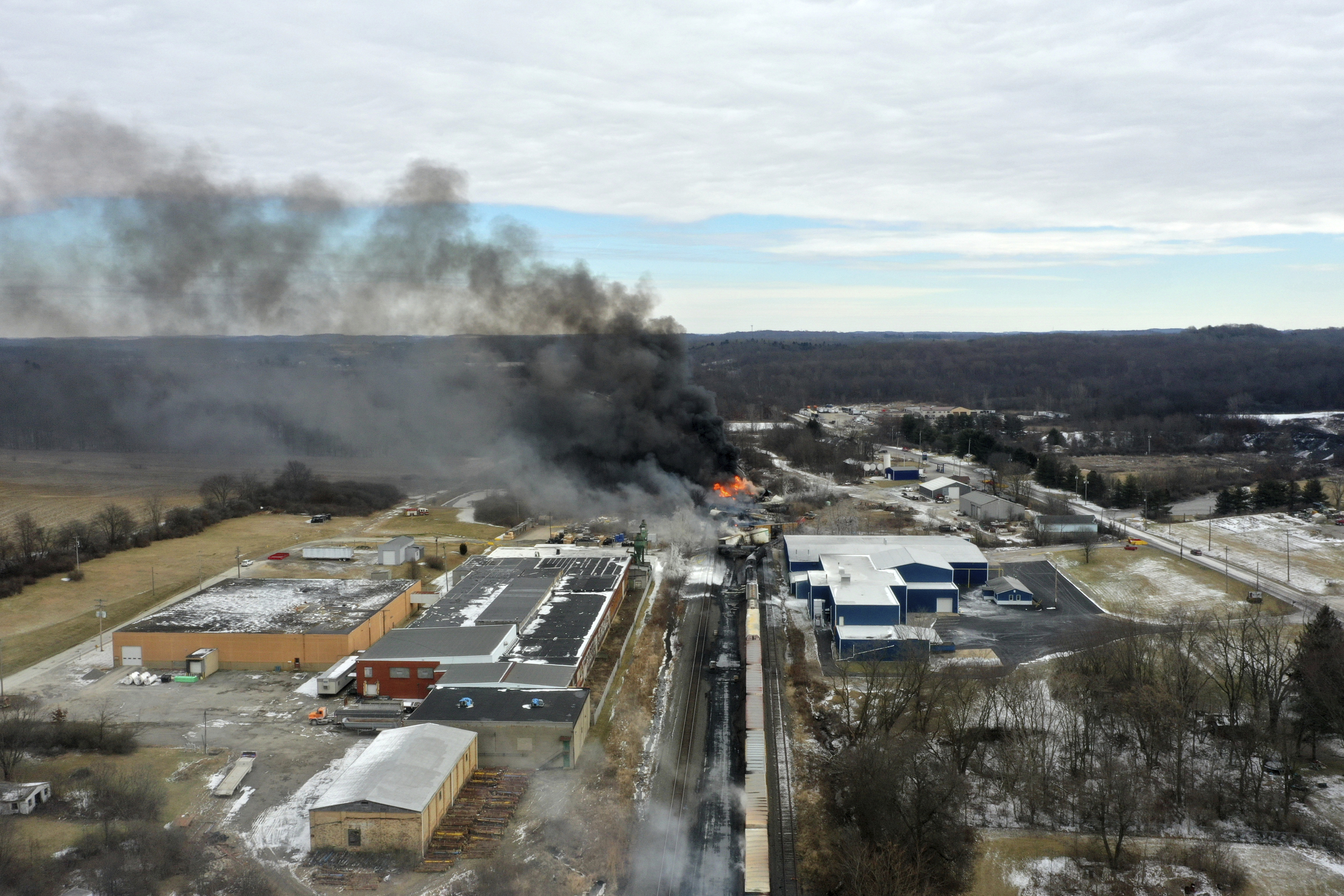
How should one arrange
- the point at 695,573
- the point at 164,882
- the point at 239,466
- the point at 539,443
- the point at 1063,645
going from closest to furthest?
1. the point at 164,882
2. the point at 1063,645
3. the point at 695,573
4. the point at 539,443
5. the point at 239,466

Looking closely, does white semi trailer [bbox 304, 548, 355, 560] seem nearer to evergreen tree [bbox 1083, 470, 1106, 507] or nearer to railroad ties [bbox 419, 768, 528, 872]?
railroad ties [bbox 419, 768, 528, 872]

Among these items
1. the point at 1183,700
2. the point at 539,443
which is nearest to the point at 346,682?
the point at 1183,700

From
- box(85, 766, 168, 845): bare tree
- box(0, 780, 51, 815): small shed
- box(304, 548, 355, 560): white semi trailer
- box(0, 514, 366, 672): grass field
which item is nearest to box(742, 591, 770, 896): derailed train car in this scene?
box(85, 766, 168, 845): bare tree

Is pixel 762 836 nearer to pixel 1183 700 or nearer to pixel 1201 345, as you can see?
pixel 1183 700

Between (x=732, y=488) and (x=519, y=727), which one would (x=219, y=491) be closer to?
(x=732, y=488)

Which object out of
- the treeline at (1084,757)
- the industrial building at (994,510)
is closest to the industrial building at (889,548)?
the industrial building at (994,510)
